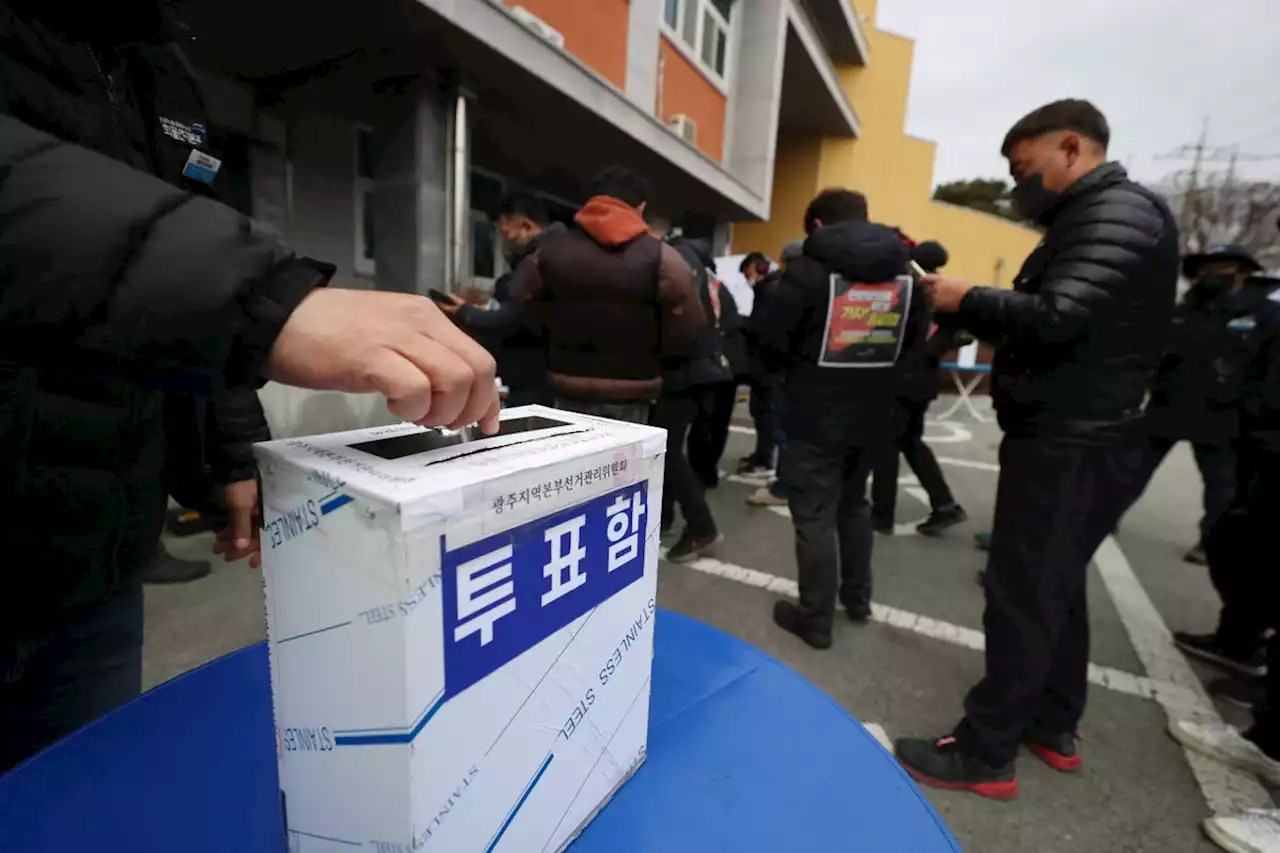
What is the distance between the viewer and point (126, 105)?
0.83 m

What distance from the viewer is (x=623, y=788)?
2.50ft

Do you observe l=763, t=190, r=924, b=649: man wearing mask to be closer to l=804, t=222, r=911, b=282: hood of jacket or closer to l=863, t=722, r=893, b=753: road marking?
l=804, t=222, r=911, b=282: hood of jacket

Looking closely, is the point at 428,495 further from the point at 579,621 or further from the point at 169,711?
the point at 169,711

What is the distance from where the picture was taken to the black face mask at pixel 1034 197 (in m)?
1.65

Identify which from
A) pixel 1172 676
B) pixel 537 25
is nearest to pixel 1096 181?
pixel 1172 676

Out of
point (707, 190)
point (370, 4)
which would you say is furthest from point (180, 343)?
point (707, 190)

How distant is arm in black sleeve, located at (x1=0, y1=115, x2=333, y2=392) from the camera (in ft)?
1.41

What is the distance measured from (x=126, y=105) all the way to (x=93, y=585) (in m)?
0.65

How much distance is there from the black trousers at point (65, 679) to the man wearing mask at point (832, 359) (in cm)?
205

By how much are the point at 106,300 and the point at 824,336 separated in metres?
2.16

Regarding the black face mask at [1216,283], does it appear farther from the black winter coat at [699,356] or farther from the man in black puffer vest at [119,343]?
the man in black puffer vest at [119,343]

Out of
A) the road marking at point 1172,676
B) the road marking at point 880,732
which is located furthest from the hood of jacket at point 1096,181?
the road marking at point 1172,676

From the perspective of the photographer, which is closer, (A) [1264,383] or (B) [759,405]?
(A) [1264,383]

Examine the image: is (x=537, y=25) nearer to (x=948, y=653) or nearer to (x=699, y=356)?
(x=699, y=356)
